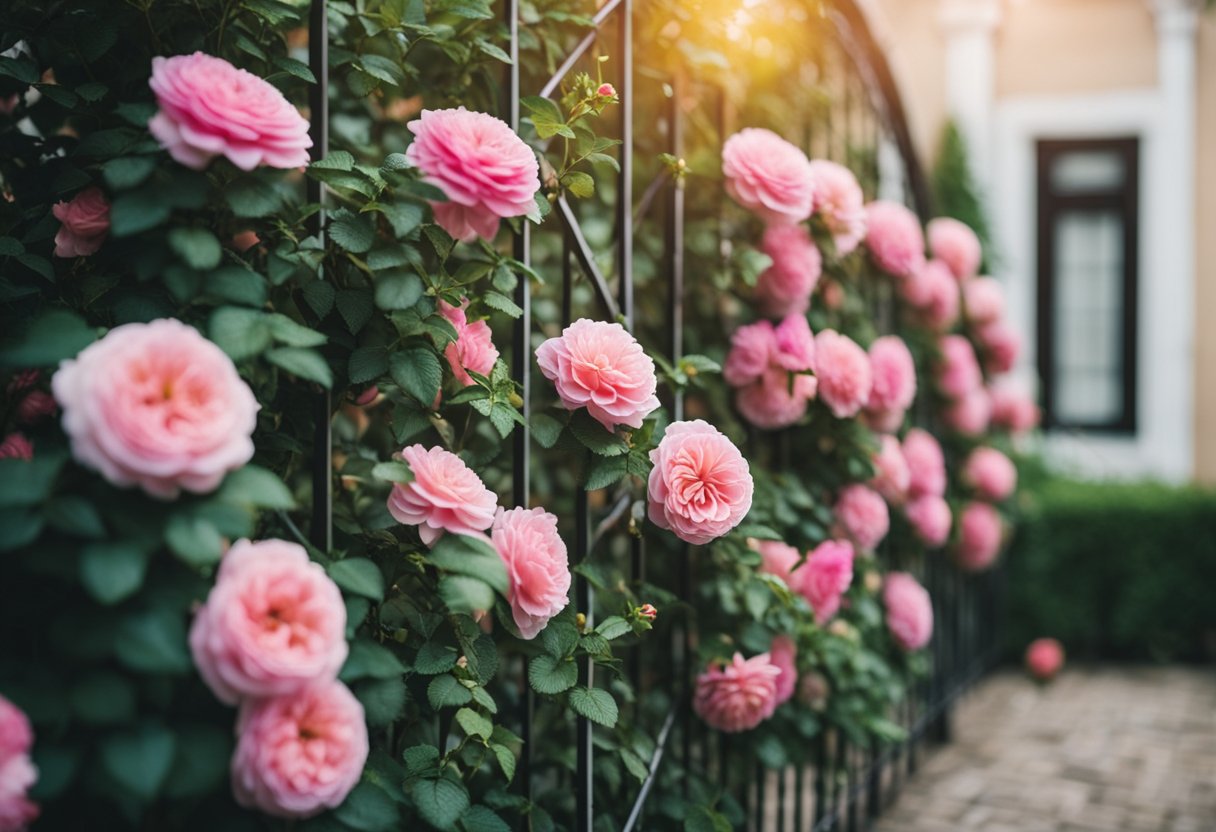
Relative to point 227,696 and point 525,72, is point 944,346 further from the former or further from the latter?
point 227,696

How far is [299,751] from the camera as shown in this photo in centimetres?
104

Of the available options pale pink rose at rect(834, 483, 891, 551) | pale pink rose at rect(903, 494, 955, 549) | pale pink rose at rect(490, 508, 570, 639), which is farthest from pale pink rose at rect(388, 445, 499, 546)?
pale pink rose at rect(903, 494, 955, 549)

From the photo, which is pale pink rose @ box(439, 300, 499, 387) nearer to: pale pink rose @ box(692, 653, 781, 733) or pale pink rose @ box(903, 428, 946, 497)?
pale pink rose @ box(692, 653, 781, 733)

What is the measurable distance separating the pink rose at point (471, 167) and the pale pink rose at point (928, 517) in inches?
80.7

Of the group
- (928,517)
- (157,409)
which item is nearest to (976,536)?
(928,517)

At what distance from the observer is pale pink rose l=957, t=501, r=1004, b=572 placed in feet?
12.6

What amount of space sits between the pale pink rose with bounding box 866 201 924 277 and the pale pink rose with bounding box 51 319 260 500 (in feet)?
6.74

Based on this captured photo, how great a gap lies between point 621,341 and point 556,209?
0.28 metres

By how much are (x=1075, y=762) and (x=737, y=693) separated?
234 centimetres

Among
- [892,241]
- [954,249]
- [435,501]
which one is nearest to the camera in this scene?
[435,501]

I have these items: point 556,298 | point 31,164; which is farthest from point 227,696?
point 556,298

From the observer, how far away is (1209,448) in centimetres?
725

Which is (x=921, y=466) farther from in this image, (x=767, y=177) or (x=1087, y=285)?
(x=1087, y=285)

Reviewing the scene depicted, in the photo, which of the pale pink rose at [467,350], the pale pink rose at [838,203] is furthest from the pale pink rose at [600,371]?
the pale pink rose at [838,203]
